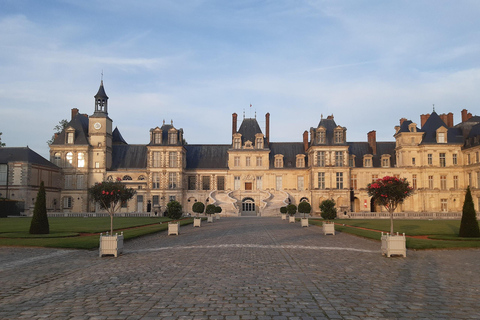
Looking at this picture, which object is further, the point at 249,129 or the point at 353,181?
the point at 249,129

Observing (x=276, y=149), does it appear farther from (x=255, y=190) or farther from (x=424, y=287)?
(x=424, y=287)

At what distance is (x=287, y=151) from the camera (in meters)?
66.0

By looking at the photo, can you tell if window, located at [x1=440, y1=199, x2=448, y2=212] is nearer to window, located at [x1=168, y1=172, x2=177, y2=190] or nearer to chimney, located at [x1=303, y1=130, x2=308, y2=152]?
chimney, located at [x1=303, y1=130, x2=308, y2=152]

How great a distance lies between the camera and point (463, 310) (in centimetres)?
784

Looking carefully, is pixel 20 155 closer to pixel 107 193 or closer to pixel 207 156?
pixel 207 156

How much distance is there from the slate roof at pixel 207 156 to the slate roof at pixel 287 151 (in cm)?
735

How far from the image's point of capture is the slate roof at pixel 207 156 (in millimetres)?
Result: 65188

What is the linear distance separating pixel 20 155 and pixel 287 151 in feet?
127

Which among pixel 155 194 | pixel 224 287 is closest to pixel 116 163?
pixel 155 194

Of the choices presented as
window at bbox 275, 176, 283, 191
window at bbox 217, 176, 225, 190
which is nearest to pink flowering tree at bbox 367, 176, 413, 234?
window at bbox 275, 176, 283, 191

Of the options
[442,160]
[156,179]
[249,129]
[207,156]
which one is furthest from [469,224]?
[207,156]

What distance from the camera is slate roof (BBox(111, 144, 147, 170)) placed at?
64725 millimetres

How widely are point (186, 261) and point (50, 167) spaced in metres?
51.9

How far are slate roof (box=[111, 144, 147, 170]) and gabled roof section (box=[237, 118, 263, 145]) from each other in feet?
52.0
